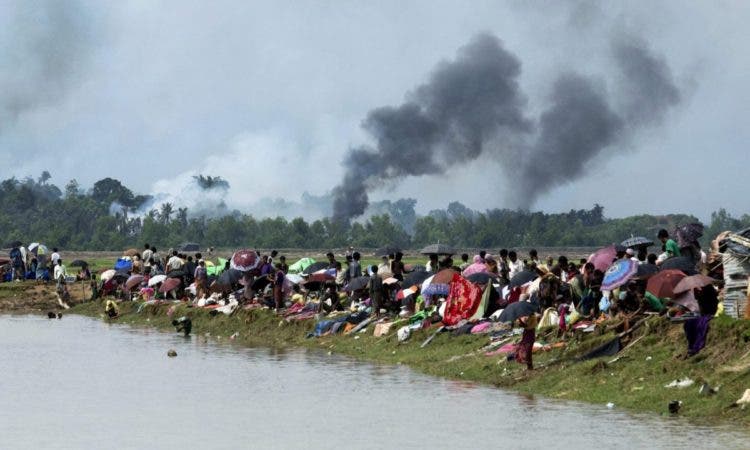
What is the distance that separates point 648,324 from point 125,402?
10047 mm

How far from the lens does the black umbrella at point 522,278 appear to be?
3234 cm

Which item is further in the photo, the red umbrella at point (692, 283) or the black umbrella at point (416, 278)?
the black umbrella at point (416, 278)

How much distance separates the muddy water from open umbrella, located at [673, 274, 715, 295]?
2886 millimetres

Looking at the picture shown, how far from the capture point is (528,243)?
136 metres

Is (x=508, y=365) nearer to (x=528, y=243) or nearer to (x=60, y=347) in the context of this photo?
(x=60, y=347)

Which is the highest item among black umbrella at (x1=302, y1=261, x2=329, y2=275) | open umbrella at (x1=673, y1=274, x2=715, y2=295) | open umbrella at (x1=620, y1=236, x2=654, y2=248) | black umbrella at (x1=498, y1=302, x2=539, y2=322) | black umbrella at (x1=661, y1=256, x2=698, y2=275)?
open umbrella at (x1=620, y1=236, x2=654, y2=248)

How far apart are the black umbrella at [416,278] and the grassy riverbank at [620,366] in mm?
2027

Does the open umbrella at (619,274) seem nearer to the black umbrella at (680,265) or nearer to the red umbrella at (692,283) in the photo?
the black umbrella at (680,265)

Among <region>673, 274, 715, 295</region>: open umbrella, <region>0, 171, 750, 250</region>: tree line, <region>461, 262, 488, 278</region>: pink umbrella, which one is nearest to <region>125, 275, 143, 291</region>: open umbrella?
<region>461, 262, 488, 278</region>: pink umbrella

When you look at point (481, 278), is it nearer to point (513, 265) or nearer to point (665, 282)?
point (513, 265)

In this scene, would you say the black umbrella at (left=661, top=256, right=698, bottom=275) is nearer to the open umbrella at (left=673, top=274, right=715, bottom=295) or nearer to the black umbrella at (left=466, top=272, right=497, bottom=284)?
the open umbrella at (left=673, top=274, right=715, bottom=295)

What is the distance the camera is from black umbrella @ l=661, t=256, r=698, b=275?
27.1m

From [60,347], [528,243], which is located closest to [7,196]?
[528,243]

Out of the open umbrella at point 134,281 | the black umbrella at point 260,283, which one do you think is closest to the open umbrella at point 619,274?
the black umbrella at point 260,283
